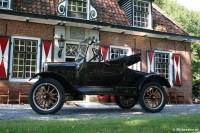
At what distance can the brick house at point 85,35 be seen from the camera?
11.4 meters

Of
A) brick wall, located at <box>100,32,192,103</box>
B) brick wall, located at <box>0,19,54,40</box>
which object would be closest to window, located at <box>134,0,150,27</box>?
brick wall, located at <box>100,32,192,103</box>

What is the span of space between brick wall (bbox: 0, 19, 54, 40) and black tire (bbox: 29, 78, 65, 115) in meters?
5.55

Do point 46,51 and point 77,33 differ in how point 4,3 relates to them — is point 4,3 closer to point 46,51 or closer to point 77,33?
point 46,51

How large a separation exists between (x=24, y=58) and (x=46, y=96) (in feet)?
17.5

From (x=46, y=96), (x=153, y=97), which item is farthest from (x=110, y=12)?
(x=46, y=96)

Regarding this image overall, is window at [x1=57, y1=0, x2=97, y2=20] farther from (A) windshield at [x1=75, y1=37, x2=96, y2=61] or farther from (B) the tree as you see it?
(B) the tree

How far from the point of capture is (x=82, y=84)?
24.0ft

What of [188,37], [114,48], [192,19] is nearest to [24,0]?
[114,48]

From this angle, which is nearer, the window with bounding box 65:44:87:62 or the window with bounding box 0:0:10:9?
the window with bounding box 0:0:10:9

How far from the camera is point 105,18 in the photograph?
13.6 meters

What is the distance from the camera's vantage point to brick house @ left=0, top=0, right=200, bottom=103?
1135cm

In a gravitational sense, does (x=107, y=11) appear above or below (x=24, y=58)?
above

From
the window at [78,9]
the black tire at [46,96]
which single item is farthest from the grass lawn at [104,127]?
the window at [78,9]

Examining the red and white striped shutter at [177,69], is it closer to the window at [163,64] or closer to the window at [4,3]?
the window at [163,64]
